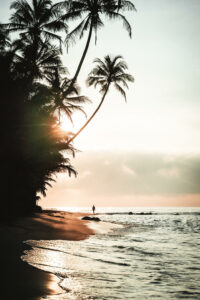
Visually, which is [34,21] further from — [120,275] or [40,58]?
[120,275]

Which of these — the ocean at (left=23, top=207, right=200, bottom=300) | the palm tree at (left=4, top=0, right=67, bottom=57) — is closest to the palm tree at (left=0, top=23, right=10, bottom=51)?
the palm tree at (left=4, top=0, right=67, bottom=57)

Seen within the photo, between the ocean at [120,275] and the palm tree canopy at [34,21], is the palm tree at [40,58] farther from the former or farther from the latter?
the ocean at [120,275]

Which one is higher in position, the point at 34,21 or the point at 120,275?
the point at 34,21

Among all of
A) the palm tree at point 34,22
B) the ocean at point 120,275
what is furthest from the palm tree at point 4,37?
the ocean at point 120,275

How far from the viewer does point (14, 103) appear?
37.9 feet

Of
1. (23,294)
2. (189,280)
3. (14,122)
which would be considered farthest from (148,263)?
(14,122)

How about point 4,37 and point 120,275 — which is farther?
point 4,37

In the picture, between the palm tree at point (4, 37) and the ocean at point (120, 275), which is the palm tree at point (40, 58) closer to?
the palm tree at point (4, 37)

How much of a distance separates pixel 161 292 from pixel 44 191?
890 inches

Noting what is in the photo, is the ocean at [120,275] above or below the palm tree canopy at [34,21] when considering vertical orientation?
below

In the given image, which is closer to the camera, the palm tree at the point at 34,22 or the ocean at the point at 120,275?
the ocean at the point at 120,275

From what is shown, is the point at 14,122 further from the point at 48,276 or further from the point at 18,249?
the point at 48,276

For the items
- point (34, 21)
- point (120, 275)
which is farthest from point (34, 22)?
point (120, 275)

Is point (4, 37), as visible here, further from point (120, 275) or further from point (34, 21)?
point (120, 275)
